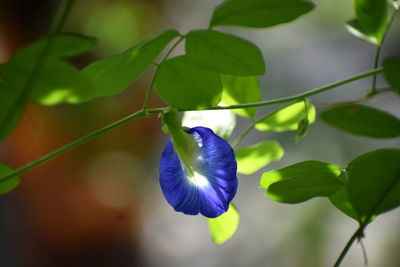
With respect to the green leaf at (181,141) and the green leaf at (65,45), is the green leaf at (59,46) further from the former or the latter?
Result: the green leaf at (181,141)

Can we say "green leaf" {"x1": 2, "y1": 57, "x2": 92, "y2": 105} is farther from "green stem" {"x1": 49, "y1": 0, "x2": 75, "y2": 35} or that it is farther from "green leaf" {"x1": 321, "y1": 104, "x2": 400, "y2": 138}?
"green leaf" {"x1": 321, "y1": 104, "x2": 400, "y2": 138}

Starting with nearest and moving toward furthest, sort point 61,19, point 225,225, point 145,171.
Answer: point 61,19 < point 225,225 < point 145,171

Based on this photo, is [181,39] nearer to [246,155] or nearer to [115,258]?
[246,155]

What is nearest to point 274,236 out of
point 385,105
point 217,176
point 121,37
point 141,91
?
point 385,105

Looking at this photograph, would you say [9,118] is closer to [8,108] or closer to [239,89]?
[8,108]

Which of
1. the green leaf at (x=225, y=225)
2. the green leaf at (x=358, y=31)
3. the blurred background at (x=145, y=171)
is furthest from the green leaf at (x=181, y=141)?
the blurred background at (x=145, y=171)

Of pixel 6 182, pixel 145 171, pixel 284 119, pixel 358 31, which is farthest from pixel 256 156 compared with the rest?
pixel 145 171

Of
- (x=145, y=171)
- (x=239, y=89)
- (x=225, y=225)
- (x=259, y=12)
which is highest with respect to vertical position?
(x=259, y=12)
